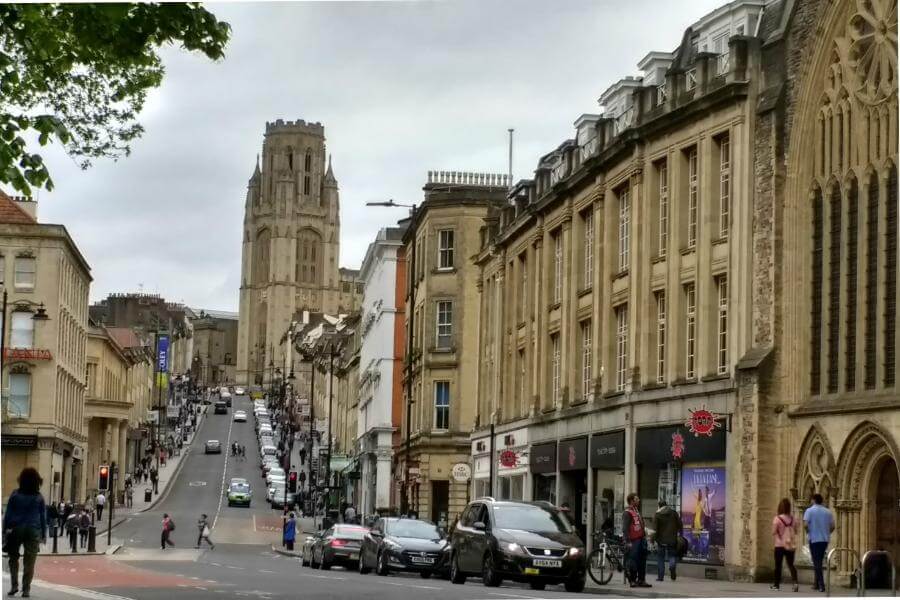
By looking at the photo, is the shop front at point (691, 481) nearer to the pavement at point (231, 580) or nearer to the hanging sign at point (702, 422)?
the hanging sign at point (702, 422)

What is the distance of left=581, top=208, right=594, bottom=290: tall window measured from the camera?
48781 mm

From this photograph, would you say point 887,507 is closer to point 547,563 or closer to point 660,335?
point 547,563

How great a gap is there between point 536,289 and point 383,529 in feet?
59.3

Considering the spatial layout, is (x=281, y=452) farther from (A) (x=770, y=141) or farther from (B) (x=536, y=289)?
(A) (x=770, y=141)

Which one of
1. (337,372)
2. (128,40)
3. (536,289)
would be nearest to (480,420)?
(536,289)

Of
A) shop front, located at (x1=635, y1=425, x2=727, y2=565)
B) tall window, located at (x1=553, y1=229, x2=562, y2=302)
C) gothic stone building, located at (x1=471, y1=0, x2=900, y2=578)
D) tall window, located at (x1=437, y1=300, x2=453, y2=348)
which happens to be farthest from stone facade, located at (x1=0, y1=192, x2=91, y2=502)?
shop front, located at (x1=635, y1=425, x2=727, y2=565)

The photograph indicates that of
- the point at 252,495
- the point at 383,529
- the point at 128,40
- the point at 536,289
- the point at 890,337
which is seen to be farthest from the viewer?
the point at 252,495

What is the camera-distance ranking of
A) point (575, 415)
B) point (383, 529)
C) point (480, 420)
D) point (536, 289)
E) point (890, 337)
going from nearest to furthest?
point (890, 337)
point (383, 529)
point (575, 415)
point (536, 289)
point (480, 420)

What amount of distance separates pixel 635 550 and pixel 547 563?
8.15 ft

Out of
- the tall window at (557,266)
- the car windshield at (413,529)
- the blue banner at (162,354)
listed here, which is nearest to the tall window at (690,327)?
the car windshield at (413,529)

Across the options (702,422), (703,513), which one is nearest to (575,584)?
(702,422)

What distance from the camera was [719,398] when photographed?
37438 mm

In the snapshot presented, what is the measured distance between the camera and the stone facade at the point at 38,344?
76.1 metres

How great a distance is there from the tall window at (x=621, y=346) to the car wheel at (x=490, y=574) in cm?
1485
